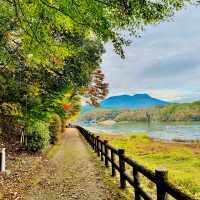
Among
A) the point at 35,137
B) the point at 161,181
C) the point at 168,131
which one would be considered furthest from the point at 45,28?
the point at 168,131

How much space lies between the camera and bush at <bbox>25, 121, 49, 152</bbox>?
77.8ft

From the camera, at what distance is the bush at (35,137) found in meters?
23.7

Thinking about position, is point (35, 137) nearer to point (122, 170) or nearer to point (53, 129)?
point (53, 129)

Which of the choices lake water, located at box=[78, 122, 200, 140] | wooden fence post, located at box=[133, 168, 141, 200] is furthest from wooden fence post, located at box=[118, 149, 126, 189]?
lake water, located at box=[78, 122, 200, 140]

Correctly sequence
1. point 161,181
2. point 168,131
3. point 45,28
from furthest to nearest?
point 168,131 < point 45,28 < point 161,181

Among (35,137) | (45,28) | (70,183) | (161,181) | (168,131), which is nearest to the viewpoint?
(161,181)

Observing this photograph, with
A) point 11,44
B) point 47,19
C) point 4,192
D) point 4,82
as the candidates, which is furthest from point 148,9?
point 4,82

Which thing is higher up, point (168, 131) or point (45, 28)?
point (45, 28)

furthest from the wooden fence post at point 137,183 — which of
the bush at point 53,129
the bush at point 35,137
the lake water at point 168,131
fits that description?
the lake water at point 168,131

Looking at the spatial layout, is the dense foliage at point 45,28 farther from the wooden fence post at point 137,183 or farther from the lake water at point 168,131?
the lake water at point 168,131

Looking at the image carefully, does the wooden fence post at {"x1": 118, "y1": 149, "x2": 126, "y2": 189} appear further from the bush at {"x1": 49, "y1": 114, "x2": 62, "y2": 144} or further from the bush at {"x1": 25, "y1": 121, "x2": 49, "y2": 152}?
the bush at {"x1": 49, "y1": 114, "x2": 62, "y2": 144}

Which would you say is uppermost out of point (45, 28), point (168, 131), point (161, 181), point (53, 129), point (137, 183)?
point (45, 28)

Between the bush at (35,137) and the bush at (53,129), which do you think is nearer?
the bush at (35,137)

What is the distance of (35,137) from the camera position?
78.3ft
